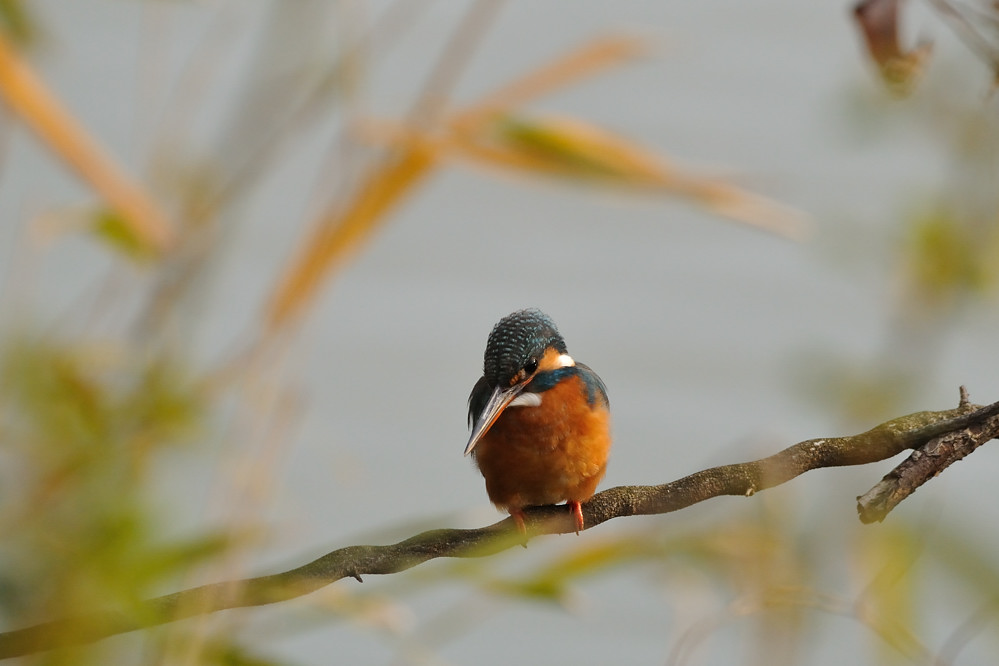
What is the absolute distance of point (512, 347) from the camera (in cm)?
102

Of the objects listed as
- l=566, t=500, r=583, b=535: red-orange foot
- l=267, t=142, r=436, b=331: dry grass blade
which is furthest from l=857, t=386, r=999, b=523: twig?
l=267, t=142, r=436, b=331: dry grass blade

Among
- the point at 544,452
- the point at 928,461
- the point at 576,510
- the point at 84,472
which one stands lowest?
the point at 928,461

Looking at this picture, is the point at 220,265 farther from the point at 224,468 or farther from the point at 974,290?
the point at 974,290

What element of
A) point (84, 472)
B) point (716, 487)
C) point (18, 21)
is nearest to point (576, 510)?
point (716, 487)

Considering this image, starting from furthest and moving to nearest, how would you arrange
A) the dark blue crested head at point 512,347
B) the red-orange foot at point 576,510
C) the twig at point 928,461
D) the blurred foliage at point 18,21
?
1. the blurred foliage at point 18,21
2. the dark blue crested head at point 512,347
3. the red-orange foot at point 576,510
4. the twig at point 928,461

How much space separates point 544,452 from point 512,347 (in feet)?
0.45

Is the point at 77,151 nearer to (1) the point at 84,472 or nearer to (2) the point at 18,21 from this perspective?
(2) the point at 18,21

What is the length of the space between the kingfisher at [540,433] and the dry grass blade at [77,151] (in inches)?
26.7

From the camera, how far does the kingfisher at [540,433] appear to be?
1.06 metres

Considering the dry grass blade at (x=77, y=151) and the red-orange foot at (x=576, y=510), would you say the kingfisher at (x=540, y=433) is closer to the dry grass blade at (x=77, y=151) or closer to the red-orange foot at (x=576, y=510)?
the red-orange foot at (x=576, y=510)

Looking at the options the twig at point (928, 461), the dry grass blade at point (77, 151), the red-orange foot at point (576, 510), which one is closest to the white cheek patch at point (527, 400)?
the red-orange foot at point (576, 510)

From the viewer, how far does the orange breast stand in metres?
1.10

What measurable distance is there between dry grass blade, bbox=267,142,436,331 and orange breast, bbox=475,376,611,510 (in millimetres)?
477

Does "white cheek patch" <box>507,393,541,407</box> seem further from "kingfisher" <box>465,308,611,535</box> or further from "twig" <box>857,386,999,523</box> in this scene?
"twig" <box>857,386,999,523</box>
